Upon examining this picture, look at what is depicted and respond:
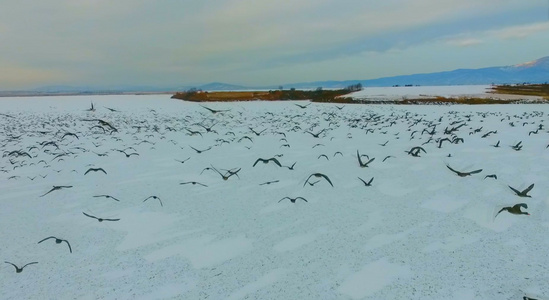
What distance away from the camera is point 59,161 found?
11.2ft

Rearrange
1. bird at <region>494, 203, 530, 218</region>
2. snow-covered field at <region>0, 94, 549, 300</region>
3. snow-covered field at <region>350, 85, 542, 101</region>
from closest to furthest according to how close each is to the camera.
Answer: snow-covered field at <region>0, 94, 549, 300</region>, bird at <region>494, 203, 530, 218</region>, snow-covered field at <region>350, 85, 542, 101</region>

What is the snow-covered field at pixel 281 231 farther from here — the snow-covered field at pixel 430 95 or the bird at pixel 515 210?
the snow-covered field at pixel 430 95

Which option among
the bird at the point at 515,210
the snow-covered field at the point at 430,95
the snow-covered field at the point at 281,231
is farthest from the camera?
the snow-covered field at the point at 430,95

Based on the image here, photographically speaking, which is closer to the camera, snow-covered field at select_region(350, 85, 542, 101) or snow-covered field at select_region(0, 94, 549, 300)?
snow-covered field at select_region(0, 94, 549, 300)

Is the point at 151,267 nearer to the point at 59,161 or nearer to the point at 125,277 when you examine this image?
the point at 125,277

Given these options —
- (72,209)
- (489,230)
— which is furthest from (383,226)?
(72,209)

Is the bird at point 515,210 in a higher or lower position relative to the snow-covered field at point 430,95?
lower

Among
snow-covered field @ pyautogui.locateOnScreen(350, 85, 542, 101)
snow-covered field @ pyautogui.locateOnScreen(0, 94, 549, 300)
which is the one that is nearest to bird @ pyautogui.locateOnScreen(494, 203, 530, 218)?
snow-covered field @ pyautogui.locateOnScreen(0, 94, 549, 300)

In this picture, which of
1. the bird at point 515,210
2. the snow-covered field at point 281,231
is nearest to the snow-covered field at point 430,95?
the snow-covered field at point 281,231

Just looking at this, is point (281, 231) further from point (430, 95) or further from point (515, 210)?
point (430, 95)

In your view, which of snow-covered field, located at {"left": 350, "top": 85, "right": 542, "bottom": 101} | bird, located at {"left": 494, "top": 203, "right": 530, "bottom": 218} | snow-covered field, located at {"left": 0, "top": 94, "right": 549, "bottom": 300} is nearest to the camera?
snow-covered field, located at {"left": 0, "top": 94, "right": 549, "bottom": 300}

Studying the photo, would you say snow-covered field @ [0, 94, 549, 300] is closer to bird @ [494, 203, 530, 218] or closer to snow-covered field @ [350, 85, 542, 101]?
bird @ [494, 203, 530, 218]

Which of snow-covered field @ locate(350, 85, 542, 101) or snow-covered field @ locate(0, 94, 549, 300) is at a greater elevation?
snow-covered field @ locate(350, 85, 542, 101)

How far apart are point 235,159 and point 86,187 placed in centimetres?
135
